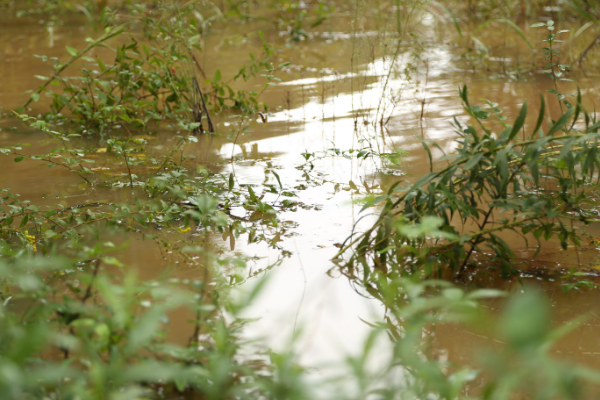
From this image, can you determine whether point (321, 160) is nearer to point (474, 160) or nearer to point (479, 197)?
point (479, 197)

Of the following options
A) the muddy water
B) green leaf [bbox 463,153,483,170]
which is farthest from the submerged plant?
the muddy water

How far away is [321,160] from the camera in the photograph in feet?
11.1

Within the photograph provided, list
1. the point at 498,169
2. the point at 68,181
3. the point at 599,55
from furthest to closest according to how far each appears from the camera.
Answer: the point at 599,55
the point at 68,181
the point at 498,169

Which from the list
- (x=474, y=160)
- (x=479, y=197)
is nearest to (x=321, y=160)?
(x=479, y=197)

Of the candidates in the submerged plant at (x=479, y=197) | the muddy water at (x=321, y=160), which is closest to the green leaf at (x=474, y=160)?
the submerged plant at (x=479, y=197)

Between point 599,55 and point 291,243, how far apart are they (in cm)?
465

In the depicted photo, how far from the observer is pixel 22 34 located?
6984 mm

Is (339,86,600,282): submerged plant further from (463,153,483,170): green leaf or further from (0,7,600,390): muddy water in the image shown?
(0,7,600,390): muddy water

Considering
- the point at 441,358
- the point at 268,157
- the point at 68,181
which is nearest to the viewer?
the point at 441,358

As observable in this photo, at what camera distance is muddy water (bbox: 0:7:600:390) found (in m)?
1.93

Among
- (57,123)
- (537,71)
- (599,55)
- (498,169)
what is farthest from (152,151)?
(599,55)

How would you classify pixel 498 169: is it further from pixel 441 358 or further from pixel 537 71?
pixel 537 71

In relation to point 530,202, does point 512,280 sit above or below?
below

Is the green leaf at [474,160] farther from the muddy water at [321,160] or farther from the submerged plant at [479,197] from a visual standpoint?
the muddy water at [321,160]
